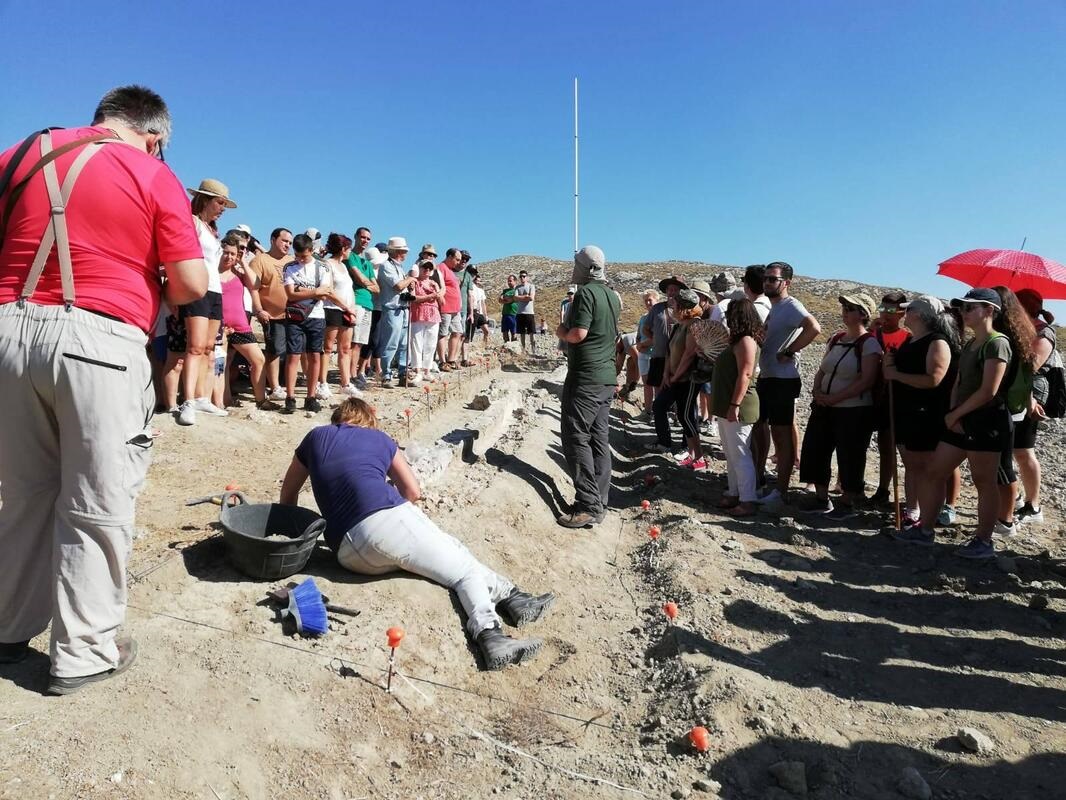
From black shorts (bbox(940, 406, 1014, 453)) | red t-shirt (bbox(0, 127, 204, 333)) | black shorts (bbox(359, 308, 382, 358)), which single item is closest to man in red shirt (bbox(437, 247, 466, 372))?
black shorts (bbox(359, 308, 382, 358))

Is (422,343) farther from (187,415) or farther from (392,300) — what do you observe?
(187,415)

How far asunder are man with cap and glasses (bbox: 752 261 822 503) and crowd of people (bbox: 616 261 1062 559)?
0.04 ft

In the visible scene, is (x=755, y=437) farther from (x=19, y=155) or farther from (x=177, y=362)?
(x=19, y=155)

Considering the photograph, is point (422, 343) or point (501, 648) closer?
point (501, 648)

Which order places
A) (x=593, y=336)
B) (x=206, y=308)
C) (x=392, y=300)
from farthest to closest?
(x=392, y=300) < (x=206, y=308) < (x=593, y=336)

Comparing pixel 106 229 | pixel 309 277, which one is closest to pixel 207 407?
pixel 309 277

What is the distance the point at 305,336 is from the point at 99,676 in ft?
17.2

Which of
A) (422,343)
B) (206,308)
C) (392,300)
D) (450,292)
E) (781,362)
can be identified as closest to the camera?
(206,308)

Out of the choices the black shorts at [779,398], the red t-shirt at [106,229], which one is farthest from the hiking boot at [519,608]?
the black shorts at [779,398]

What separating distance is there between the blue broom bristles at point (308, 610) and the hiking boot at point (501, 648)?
87cm

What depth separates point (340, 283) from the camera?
8.29m

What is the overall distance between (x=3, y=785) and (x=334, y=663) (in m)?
1.30

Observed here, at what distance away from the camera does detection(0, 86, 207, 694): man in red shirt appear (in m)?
2.56

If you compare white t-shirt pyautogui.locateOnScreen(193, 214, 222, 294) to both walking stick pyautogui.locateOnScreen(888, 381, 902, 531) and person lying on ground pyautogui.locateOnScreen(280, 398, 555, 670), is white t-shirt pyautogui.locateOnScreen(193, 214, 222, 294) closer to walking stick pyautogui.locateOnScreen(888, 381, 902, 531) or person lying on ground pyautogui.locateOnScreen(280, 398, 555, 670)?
person lying on ground pyautogui.locateOnScreen(280, 398, 555, 670)
